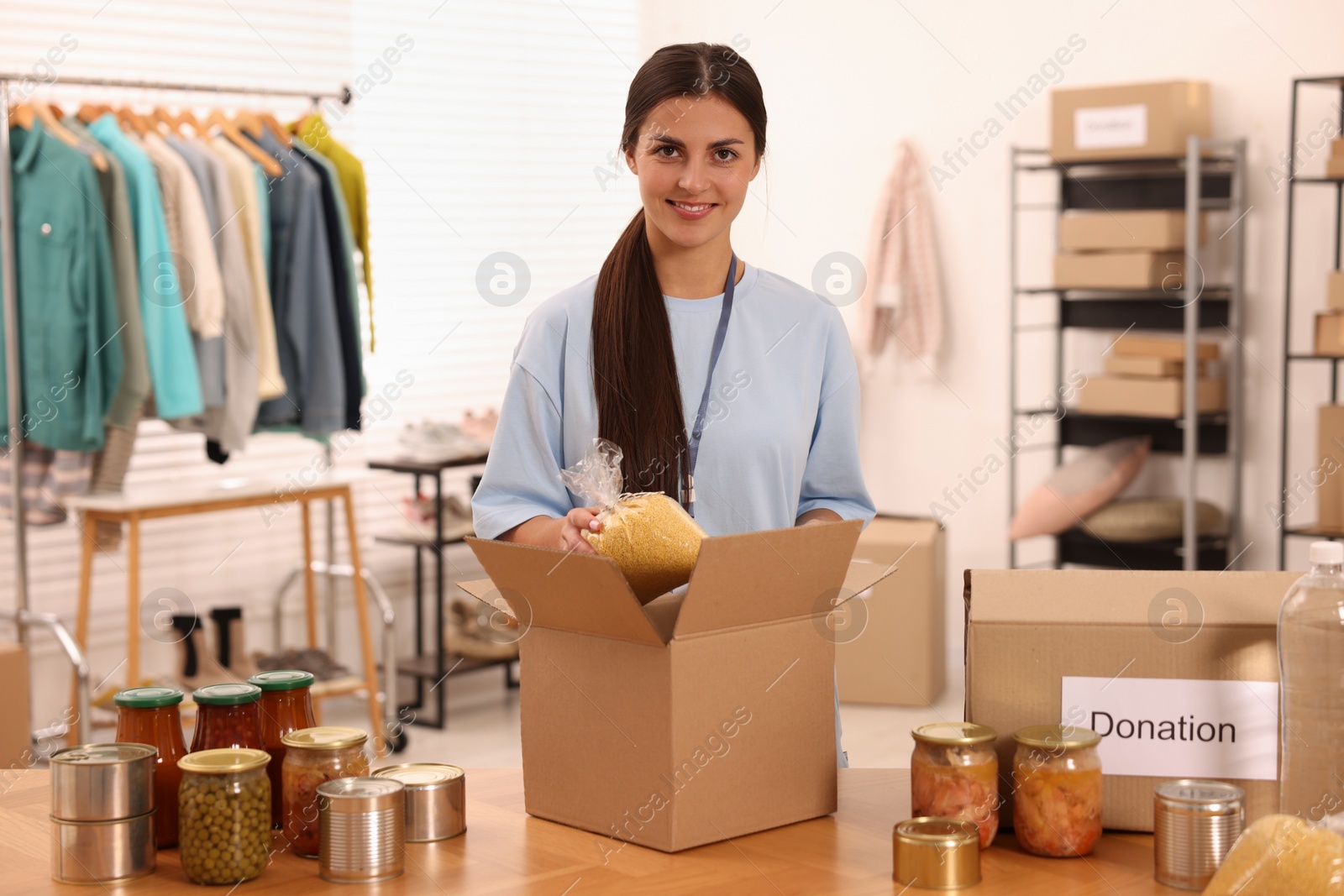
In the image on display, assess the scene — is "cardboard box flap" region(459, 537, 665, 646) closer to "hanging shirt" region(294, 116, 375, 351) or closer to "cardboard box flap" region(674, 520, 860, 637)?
"cardboard box flap" region(674, 520, 860, 637)

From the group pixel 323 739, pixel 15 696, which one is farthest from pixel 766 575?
pixel 15 696

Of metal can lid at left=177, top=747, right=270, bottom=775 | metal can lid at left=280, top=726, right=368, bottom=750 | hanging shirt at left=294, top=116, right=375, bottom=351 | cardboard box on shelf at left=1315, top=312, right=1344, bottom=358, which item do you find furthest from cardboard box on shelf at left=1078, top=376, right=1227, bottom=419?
metal can lid at left=177, top=747, right=270, bottom=775

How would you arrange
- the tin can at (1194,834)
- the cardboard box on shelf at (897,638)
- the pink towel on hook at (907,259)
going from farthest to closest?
the pink towel on hook at (907,259) < the cardboard box on shelf at (897,638) < the tin can at (1194,834)

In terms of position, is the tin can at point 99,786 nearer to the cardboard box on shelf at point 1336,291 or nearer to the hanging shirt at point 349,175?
the hanging shirt at point 349,175

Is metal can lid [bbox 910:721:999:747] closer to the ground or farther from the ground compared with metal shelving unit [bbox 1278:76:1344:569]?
closer to the ground

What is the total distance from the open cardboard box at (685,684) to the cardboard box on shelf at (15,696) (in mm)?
2144

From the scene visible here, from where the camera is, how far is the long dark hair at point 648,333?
1.66 metres

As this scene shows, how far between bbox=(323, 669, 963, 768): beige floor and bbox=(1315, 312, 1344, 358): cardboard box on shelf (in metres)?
1.51

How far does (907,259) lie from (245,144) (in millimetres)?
2424

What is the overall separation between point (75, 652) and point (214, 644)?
81 cm

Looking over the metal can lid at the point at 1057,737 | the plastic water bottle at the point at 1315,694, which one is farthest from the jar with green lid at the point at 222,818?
the plastic water bottle at the point at 1315,694

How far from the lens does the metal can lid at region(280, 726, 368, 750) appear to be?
1329 mm

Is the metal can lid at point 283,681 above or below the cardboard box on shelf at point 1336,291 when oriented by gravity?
below

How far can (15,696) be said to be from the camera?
10.5 feet
